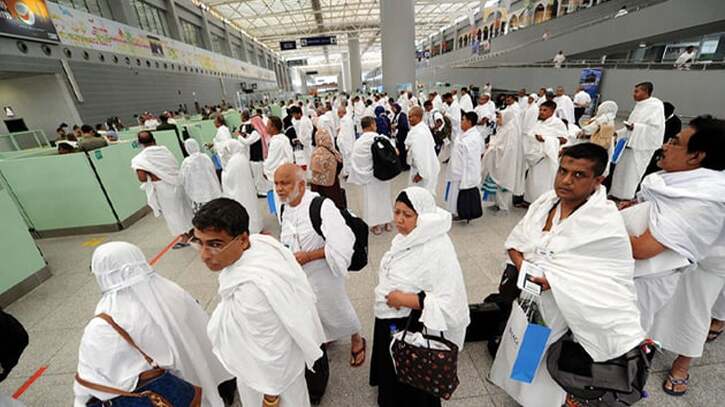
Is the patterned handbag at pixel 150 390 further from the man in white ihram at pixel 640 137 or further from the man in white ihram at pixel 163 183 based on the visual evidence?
the man in white ihram at pixel 640 137

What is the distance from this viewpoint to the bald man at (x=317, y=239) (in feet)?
6.32

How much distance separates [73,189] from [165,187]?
235 cm

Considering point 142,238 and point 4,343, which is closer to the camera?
point 4,343

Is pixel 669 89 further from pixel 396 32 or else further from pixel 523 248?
pixel 523 248

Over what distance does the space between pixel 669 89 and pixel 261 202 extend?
37.5 feet

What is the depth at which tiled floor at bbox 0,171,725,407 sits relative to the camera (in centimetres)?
206

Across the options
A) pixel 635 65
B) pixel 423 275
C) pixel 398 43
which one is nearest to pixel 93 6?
pixel 398 43

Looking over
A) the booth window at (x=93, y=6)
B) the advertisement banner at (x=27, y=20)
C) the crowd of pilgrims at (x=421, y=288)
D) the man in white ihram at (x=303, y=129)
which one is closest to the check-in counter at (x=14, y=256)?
the crowd of pilgrims at (x=421, y=288)

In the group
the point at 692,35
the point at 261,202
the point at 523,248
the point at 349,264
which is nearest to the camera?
the point at 523,248

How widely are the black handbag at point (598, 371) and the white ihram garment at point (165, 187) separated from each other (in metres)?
4.49

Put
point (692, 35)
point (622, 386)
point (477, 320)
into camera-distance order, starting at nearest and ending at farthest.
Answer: point (622, 386), point (477, 320), point (692, 35)

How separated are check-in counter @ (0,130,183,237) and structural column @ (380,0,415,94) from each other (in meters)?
11.1

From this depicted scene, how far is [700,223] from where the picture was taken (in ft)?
4.66

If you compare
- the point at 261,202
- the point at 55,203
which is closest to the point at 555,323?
the point at 261,202
